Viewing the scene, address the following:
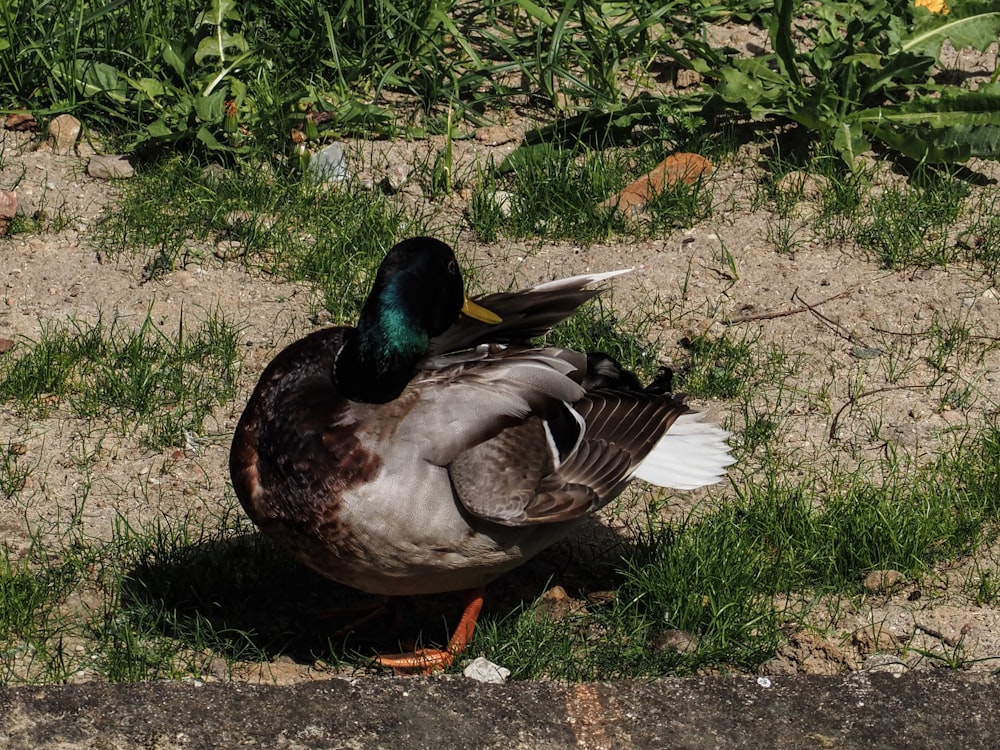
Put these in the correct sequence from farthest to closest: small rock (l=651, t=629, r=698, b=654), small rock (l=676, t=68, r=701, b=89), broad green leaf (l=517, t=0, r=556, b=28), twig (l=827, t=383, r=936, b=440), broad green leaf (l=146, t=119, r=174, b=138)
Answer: small rock (l=676, t=68, r=701, b=89)
broad green leaf (l=517, t=0, r=556, b=28)
broad green leaf (l=146, t=119, r=174, b=138)
twig (l=827, t=383, r=936, b=440)
small rock (l=651, t=629, r=698, b=654)

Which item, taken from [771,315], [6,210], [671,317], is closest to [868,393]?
[771,315]

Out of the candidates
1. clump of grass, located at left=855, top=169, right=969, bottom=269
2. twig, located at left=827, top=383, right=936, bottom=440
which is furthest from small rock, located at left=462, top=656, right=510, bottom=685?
clump of grass, located at left=855, top=169, right=969, bottom=269

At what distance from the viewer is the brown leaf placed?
5.63m

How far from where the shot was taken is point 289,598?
13.7 feet

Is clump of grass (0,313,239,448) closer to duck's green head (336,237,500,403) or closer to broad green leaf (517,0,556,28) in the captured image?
duck's green head (336,237,500,403)

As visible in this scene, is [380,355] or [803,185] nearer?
[380,355]

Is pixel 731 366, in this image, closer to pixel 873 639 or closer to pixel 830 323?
pixel 830 323

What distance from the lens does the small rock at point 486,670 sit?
12.2 feet

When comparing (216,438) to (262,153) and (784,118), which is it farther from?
(784,118)

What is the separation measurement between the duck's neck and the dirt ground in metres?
0.79

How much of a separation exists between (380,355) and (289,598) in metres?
0.92

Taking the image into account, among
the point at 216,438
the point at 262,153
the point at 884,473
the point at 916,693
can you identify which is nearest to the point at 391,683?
the point at 916,693

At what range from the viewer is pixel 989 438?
4.50 metres

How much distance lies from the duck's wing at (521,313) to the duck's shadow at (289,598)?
0.71m
